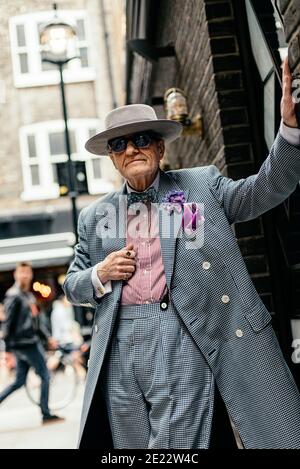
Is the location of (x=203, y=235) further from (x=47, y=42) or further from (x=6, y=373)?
(x=6, y=373)

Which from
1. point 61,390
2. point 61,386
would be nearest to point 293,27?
point 61,390

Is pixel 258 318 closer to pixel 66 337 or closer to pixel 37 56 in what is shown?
pixel 66 337

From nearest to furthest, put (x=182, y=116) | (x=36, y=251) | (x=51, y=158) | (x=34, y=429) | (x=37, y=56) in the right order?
1. (x=182, y=116)
2. (x=34, y=429)
3. (x=36, y=251)
4. (x=37, y=56)
5. (x=51, y=158)

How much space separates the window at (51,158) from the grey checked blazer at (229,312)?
614 inches

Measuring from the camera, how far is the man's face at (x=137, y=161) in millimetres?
2539

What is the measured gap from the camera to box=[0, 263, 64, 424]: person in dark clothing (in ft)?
23.0

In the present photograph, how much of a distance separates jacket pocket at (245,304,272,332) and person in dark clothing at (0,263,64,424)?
5.07 meters

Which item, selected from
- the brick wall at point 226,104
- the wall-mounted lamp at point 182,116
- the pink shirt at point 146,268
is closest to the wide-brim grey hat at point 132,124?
the pink shirt at point 146,268

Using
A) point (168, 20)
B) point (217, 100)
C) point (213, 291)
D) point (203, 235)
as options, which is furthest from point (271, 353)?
point (168, 20)

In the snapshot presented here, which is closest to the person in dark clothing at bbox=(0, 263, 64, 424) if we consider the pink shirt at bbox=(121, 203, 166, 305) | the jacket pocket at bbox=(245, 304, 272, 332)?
the pink shirt at bbox=(121, 203, 166, 305)

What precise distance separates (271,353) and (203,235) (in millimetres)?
542

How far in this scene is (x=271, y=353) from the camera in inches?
92.6

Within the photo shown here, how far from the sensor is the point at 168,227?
2.52 metres

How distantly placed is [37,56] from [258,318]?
17041 millimetres
